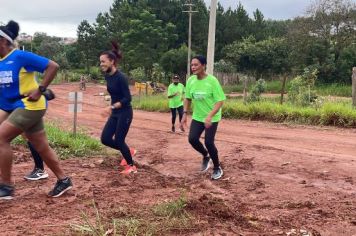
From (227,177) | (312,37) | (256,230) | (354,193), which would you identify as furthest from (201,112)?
(312,37)

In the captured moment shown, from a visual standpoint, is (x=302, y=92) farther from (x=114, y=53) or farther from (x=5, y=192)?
(x=5, y=192)

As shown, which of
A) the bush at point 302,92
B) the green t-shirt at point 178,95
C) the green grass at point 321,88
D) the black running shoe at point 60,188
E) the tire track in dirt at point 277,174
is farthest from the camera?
the green grass at point 321,88

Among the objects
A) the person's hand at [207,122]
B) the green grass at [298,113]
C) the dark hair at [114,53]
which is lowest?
the green grass at [298,113]

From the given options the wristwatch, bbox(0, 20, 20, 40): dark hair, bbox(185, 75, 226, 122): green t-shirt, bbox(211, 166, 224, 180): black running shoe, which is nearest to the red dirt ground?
bbox(211, 166, 224, 180): black running shoe

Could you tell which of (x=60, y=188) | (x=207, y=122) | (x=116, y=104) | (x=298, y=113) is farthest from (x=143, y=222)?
(x=298, y=113)

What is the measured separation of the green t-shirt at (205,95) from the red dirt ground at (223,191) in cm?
88

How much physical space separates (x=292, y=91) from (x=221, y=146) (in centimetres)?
928

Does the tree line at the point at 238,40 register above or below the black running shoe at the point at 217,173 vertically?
above

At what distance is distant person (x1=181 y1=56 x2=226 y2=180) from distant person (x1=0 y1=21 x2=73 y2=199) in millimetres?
2203

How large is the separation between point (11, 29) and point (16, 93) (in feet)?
2.20

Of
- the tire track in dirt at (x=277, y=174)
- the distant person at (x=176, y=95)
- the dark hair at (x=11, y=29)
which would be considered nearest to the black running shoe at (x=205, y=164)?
the tire track in dirt at (x=277, y=174)

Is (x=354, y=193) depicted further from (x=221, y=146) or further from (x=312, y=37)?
(x=312, y=37)

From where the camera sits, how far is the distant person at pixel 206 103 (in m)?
6.62

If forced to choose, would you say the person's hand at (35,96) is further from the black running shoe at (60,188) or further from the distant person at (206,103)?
the distant person at (206,103)
